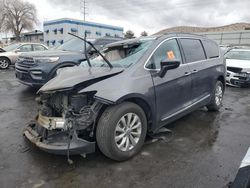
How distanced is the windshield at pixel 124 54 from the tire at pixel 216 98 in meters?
2.28

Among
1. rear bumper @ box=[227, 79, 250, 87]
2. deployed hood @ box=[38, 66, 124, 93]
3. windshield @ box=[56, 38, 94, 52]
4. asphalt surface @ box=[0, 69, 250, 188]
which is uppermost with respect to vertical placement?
windshield @ box=[56, 38, 94, 52]

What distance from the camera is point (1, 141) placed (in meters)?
3.74

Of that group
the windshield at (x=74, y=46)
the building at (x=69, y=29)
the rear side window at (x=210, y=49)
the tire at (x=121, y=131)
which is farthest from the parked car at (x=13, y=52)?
the building at (x=69, y=29)

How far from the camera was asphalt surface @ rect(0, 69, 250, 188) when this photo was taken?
275 cm

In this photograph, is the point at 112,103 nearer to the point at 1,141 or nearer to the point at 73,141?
the point at 73,141

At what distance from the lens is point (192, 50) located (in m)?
4.52

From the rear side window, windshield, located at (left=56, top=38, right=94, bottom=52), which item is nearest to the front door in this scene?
the rear side window

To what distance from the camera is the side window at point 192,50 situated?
4.30 m

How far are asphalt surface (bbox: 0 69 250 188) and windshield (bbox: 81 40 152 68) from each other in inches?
53.7


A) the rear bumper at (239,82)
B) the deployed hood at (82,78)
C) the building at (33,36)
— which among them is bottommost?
the rear bumper at (239,82)

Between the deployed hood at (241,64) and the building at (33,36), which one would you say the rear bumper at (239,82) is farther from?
the building at (33,36)

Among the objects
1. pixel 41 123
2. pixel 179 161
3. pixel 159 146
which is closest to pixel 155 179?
pixel 179 161

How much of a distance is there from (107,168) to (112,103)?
0.87 metres

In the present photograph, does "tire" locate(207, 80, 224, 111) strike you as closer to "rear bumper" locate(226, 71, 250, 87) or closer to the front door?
the front door
